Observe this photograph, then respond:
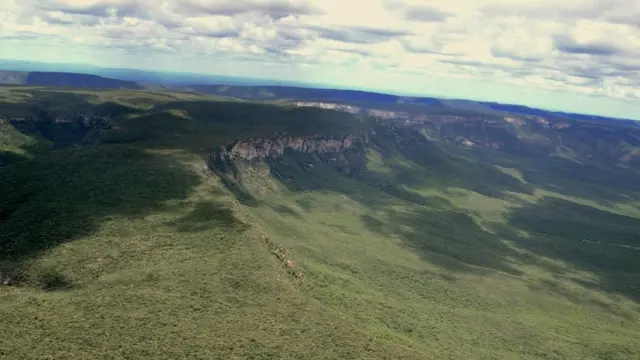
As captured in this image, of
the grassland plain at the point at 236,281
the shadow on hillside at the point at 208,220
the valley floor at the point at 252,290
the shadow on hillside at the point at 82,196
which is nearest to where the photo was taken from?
the valley floor at the point at 252,290

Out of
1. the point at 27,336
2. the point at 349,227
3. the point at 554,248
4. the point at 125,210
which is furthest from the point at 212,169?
the point at 554,248

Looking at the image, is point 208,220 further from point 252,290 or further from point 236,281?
point 252,290

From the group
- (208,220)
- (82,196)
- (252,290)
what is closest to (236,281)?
(252,290)

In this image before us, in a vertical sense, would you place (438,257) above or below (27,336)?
below

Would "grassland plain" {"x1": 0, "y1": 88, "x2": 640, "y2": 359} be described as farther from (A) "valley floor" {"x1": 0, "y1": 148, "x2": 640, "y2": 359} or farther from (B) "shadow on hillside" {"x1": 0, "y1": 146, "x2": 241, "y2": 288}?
(B) "shadow on hillside" {"x1": 0, "y1": 146, "x2": 241, "y2": 288}

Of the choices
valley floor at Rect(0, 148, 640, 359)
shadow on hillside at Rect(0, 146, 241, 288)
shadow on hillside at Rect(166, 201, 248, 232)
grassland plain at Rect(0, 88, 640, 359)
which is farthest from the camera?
shadow on hillside at Rect(166, 201, 248, 232)

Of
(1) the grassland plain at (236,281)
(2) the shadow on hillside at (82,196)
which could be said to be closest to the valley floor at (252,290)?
(1) the grassland plain at (236,281)

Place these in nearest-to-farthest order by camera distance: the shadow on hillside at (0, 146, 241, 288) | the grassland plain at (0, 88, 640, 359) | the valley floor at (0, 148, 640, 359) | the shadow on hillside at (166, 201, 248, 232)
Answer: the valley floor at (0, 148, 640, 359)
the grassland plain at (0, 88, 640, 359)
the shadow on hillside at (0, 146, 241, 288)
the shadow on hillside at (166, 201, 248, 232)

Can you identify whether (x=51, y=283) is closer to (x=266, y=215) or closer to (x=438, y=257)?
(x=266, y=215)

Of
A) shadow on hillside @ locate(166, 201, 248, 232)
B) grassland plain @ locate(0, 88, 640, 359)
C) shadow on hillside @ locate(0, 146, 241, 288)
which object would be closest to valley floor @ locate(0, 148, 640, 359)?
grassland plain @ locate(0, 88, 640, 359)

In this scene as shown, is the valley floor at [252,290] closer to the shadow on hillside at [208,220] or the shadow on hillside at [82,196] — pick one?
the shadow on hillside at [208,220]

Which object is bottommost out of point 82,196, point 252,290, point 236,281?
point 252,290
